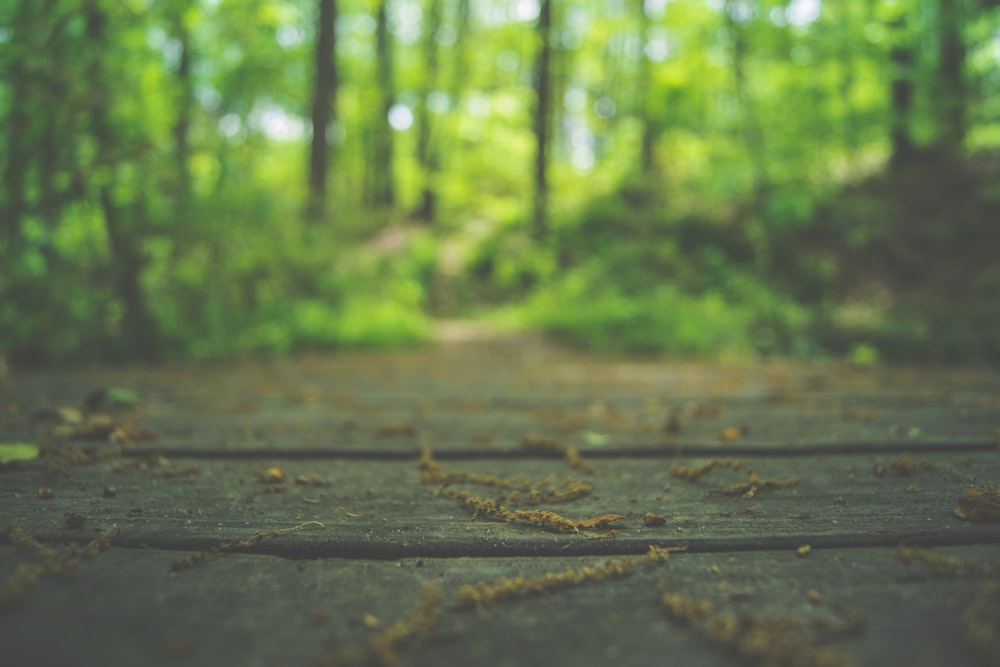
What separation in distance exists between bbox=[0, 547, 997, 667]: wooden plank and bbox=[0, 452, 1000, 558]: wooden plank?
0.18ft

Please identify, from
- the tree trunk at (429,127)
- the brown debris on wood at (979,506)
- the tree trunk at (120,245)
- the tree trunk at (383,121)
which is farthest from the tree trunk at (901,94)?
the tree trunk at (383,121)

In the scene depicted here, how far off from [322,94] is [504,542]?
11.0m

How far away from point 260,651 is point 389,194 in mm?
17657

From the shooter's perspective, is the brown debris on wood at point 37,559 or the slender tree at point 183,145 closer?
the brown debris on wood at point 37,559

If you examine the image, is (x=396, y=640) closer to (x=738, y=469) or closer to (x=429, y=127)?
(x=738, y=469)

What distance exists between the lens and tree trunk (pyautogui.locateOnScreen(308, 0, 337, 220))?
413 inches

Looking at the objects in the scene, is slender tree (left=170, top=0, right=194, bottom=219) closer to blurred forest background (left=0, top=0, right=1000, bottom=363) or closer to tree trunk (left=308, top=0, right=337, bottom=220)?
blurred forest background (left=0, top=0, right=1000, bottom=363)

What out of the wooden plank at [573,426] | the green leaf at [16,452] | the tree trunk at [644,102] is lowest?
the wooden plank at [573,426]

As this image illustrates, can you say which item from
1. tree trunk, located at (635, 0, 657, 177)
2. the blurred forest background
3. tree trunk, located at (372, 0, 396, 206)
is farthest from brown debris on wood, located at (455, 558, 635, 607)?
tree trunk, located at (372, 0, 396, 206)

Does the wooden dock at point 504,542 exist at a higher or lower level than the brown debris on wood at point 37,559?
lower

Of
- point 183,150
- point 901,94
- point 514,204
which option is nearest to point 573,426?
point 183,150

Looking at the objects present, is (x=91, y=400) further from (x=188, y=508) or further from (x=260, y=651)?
(x=260, y=651)

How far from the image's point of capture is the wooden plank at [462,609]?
0.70m

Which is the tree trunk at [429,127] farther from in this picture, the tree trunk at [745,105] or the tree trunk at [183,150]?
the tree trunk at [183,150]
